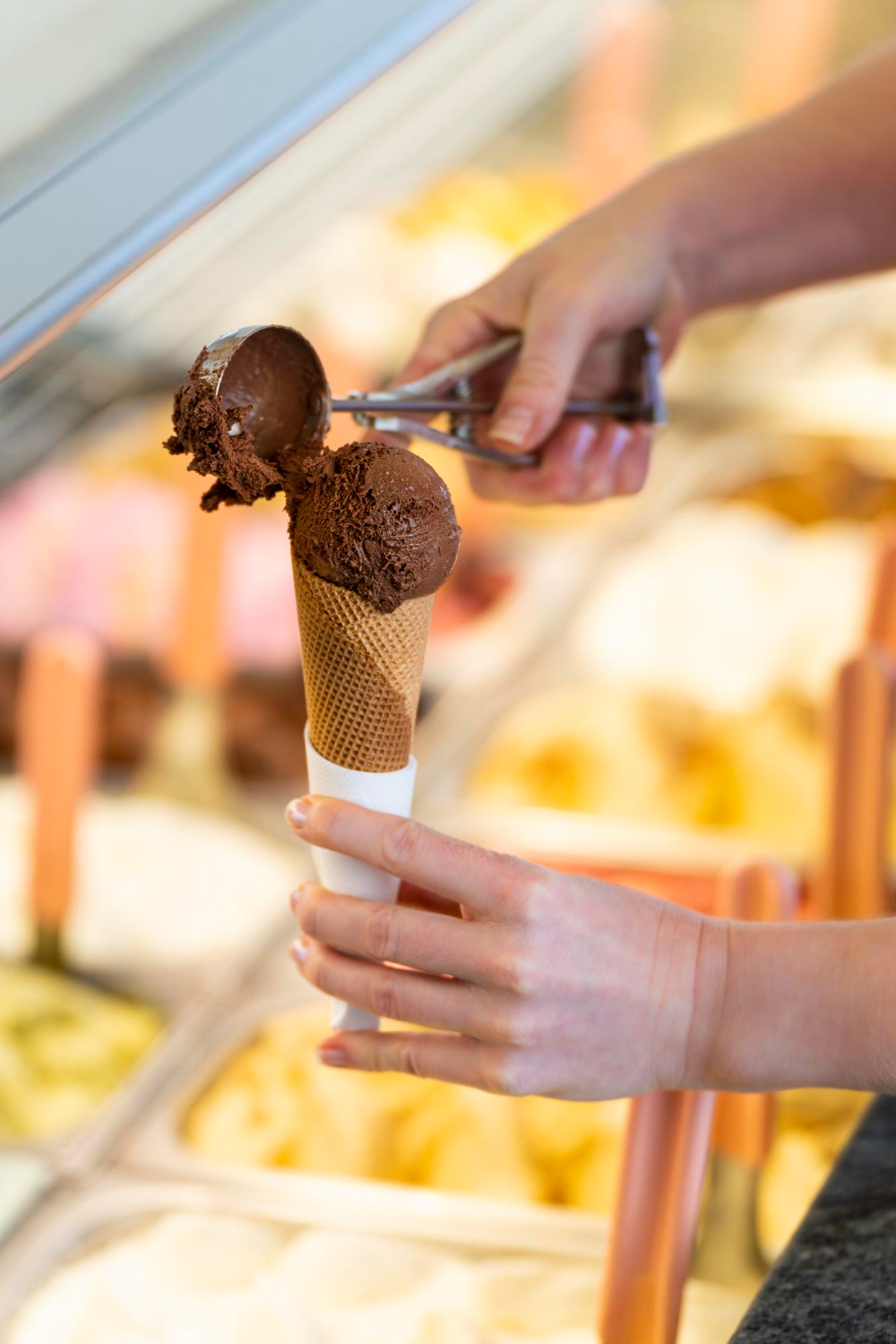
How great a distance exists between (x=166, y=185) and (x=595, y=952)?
2.03ft

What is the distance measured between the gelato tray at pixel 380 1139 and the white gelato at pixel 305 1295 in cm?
7

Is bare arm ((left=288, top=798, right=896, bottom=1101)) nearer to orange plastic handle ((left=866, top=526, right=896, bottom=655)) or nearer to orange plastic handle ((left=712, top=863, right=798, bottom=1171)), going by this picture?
orange plastic handle ((left=712, top=863, right=798, bottom=1171))

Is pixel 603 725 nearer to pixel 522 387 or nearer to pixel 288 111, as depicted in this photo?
pixel 522 387

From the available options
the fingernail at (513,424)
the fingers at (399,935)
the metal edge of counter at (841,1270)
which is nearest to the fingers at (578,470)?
the fingernail at (513,424)

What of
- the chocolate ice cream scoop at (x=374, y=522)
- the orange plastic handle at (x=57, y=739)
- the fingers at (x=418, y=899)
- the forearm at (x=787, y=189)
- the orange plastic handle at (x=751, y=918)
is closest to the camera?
the chocolate ice cream scoop at (x=374, y=522)

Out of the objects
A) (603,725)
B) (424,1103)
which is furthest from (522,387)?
(603,725)

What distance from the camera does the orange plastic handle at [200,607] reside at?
2014 millimetres

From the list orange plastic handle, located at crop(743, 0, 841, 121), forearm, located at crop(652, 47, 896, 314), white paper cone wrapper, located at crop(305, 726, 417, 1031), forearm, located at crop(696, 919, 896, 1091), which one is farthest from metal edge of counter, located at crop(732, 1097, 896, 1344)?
orange plastic handle, located at crop(743, 0, 841, 121)

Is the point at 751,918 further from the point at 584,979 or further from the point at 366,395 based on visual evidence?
the point at 366,395

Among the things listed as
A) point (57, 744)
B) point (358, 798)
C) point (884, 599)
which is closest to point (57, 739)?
point (57, 744)

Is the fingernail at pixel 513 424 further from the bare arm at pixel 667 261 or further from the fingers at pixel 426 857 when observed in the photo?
the fingers at pixel 426 857

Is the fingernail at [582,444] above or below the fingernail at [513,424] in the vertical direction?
above

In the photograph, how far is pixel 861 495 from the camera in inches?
115

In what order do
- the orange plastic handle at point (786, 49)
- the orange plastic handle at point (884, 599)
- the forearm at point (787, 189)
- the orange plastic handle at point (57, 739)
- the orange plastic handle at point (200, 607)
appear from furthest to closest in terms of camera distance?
the orange plastic handle at point (786, 49) → the orange plastic handle at point (200, 607) → the orange plastic handle at point (884, 599) → the orange plastic handle at point (57, 739) → the forearm at point (787, 189)
